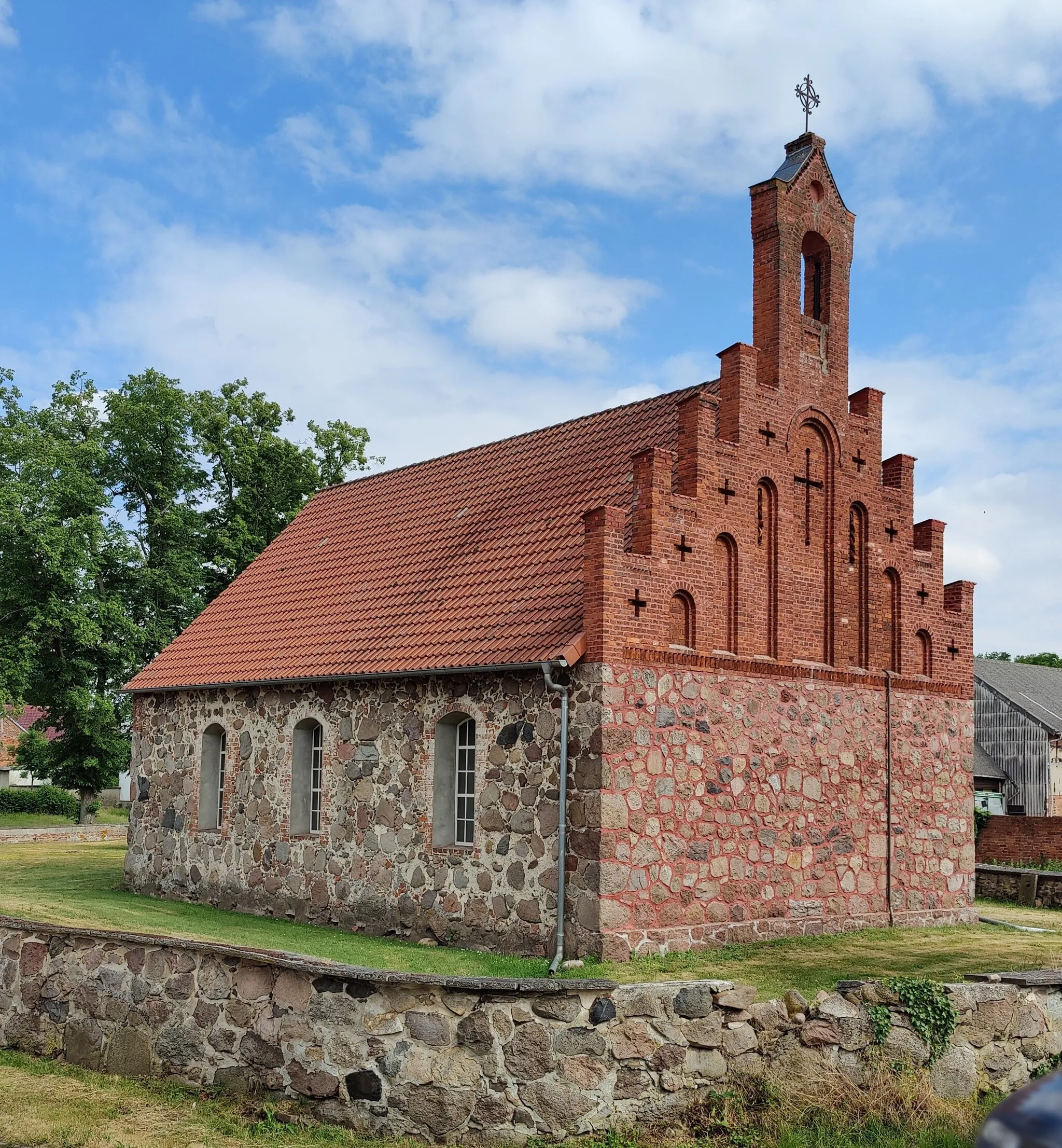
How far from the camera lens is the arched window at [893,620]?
19.5m

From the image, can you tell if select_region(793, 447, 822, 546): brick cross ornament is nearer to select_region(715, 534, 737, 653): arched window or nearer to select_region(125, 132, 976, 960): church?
select_region(125, 132, 976, 960): church

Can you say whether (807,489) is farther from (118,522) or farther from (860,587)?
(118,522)

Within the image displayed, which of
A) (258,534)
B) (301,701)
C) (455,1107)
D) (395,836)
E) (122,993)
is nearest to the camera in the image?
(455,1107)

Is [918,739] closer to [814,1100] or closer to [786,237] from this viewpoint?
[786,237]

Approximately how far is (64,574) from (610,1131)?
29.0 metres

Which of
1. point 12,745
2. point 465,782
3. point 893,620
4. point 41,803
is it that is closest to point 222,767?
point 465,782

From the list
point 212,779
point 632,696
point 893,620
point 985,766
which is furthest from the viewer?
point 985,766

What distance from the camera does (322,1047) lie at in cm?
880

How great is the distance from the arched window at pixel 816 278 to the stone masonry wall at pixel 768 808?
5762 mm

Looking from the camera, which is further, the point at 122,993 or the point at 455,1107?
the point at 122,993

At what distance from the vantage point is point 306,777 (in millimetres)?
19312

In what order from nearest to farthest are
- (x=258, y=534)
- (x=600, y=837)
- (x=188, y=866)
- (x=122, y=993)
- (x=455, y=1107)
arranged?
(x=455, y=1107), (x=122, y=993), (x=600, y=837), (x=188, y=866), (x=258, y=534)

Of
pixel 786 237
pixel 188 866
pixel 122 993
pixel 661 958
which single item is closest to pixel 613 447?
pixel 786 237

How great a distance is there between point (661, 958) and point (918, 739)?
23.2ft
